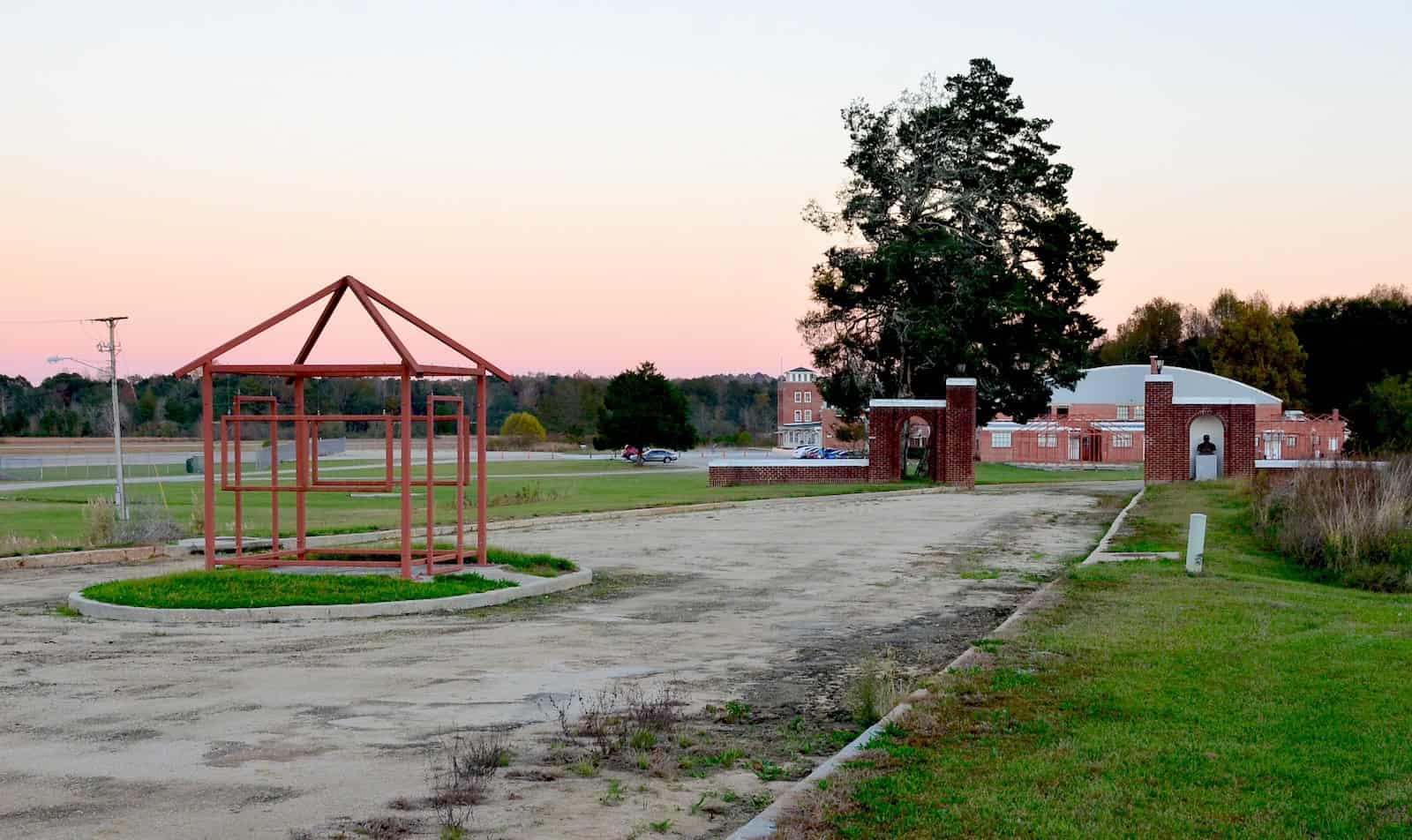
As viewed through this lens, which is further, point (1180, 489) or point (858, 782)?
point (1180, 489)

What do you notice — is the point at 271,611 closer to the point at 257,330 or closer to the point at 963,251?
the point at 257,330

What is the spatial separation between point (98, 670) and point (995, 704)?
6.85m

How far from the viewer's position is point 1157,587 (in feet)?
46.8

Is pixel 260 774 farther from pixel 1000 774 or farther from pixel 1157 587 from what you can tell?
pixel 1157 587

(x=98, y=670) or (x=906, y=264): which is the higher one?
(x=906, y=264)

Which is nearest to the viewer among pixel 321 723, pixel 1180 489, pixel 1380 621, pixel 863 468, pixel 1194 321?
pixel 321 723

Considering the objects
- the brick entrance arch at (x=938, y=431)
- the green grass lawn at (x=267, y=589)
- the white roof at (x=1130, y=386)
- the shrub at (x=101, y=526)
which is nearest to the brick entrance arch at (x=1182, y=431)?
the brick entrance arch at (x=938, y=431)

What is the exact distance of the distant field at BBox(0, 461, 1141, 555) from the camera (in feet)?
91.0

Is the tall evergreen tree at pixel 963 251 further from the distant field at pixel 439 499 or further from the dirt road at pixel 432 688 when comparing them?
the dirt road at pixel 432 688

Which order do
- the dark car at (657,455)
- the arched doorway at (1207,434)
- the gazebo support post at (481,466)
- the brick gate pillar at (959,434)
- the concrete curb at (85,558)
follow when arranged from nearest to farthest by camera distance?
the gazebo support post at (481,466) → the concrete curb at (85,558) → the brick gate pillar at (959,434) → the arched doorway at (1207,434) → the dark car at (657,455)

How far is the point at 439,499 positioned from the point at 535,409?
85680 mm

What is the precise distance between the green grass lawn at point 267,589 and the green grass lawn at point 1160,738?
6.57 metres

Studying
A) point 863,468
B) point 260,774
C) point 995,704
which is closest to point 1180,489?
point 863,468

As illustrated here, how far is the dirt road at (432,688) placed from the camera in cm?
641
